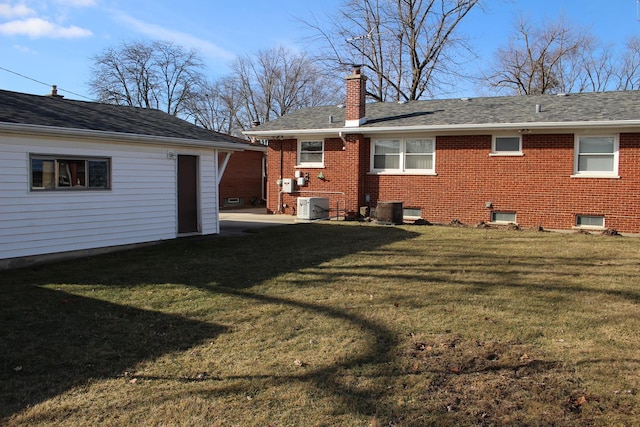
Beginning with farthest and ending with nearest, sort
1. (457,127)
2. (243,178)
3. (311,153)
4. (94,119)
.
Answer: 1. (243,178)
2. (311,153)
3. (457,127)
4. (94,119)

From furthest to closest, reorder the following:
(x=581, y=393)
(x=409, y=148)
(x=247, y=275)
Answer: (x=409, y=148) → (x=247, y=275) → (x=581, y=393)

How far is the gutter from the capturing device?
12.8 meters

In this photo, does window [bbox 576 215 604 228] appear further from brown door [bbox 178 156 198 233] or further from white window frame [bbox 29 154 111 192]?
white window frame [bbox 29 154 111 192]

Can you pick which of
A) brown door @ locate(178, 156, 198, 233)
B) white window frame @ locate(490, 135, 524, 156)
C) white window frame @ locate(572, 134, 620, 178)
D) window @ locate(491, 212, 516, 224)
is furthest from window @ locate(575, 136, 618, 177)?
brown door @ locate(178, 156, 198, 233)

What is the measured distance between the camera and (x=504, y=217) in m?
14.7

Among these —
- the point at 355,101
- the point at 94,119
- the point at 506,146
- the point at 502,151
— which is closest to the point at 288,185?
the point at 355,101

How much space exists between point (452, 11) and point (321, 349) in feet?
94.5

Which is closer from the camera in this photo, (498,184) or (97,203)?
(97,203)

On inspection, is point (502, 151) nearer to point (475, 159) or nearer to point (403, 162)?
point (475, 159)

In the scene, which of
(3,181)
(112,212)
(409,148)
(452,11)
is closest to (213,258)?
(112,212)

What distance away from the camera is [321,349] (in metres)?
4.61

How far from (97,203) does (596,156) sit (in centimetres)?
1240

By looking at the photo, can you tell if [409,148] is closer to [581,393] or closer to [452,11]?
[581,393]

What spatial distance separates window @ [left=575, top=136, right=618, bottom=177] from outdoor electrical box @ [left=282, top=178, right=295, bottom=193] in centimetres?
885
